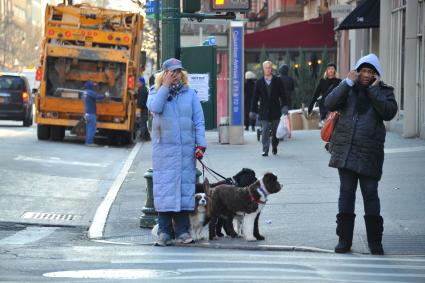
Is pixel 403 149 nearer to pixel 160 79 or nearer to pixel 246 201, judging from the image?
pixel 246 201

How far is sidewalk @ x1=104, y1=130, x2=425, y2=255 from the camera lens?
36.6ft

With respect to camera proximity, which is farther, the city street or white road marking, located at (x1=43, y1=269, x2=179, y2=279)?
the city street

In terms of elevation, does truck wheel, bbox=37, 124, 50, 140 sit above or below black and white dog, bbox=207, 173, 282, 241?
below

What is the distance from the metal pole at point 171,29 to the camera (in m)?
12.7

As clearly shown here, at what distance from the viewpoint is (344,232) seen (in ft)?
34.4

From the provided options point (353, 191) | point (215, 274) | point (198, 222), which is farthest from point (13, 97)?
point (215, 274)

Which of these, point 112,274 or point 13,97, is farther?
point 13,97

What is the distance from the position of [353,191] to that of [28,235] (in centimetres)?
395

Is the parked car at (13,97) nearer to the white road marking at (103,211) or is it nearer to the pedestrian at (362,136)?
the white road marking at (103,211)

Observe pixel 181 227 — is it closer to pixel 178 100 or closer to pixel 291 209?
pixel 178 100

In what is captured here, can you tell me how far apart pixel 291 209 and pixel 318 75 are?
2475 centimetres

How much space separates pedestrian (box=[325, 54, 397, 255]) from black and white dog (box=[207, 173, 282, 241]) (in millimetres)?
757

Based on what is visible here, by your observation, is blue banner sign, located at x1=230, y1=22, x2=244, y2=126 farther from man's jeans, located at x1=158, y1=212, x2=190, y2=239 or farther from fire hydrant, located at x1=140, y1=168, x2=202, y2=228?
man's jeans, located at x1=158, y1=212, x2=190, y2=239

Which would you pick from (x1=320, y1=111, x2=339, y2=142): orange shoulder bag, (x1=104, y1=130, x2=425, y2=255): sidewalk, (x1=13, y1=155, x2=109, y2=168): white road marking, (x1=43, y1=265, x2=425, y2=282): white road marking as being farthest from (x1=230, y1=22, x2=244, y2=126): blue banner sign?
(x1=43, y1=265, x2=425, y2=282): white road marking
